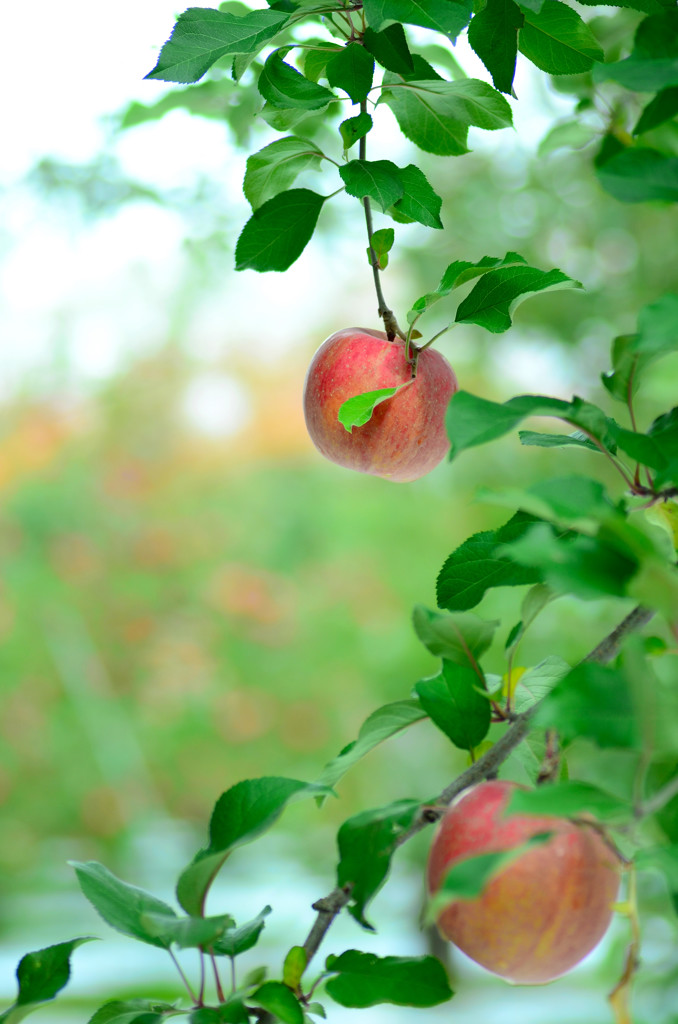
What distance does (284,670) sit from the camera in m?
4.23

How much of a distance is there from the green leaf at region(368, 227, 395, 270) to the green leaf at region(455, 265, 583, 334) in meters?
0.05

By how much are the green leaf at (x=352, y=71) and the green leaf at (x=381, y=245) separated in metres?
0.06

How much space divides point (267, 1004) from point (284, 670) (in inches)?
155

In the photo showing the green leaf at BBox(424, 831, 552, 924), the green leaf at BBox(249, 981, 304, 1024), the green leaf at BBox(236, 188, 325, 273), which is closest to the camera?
the green leaf at BBox(424, 831, 552, 924)

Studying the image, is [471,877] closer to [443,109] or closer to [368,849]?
[368,849]

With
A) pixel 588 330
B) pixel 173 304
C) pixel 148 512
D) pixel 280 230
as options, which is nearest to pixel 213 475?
pixel 148 512

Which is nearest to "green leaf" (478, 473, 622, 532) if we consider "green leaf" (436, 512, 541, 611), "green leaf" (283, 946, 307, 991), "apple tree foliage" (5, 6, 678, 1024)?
"apple tree foliage" (5, 6, 678, 1024)

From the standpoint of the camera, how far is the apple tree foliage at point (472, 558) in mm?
264

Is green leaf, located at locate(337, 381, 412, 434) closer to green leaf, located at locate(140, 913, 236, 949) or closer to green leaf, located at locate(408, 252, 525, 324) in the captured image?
green leaf, located at locate(408, 252, 525, 324)

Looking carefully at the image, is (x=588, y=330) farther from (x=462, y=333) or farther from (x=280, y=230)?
(x=280, y=230)

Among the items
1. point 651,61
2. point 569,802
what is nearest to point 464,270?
point 651,61

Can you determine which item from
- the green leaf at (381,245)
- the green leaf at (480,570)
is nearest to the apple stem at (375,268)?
the green leaf at (381,245)

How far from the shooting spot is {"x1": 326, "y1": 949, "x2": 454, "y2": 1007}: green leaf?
0.33 m

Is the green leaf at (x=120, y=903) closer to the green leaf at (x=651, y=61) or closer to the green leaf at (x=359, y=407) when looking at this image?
the green leaf at (x=359, y=407)
